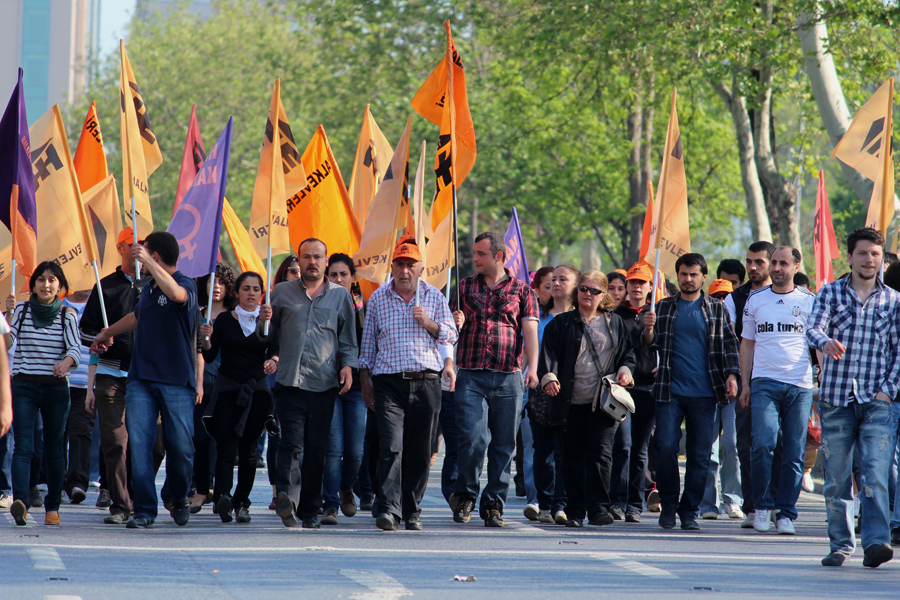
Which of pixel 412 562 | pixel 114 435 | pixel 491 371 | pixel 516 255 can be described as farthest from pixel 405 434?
pixel 516 255

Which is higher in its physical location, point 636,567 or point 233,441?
point 233,441

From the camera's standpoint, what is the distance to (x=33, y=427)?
913 centimetres

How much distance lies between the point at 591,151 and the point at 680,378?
873 inches

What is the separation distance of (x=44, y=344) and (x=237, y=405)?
149 centimetres

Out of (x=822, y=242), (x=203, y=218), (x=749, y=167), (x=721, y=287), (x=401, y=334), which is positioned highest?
(x=749, y=167)

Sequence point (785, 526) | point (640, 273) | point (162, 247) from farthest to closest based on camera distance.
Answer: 1. point (640, 273)
2. point (785, 526)
3. point (162, 247)

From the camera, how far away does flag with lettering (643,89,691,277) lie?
1123cm

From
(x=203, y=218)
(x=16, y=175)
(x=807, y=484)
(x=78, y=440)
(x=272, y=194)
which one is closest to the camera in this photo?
(x=16, y=175)

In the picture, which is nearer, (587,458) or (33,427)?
(33,427)

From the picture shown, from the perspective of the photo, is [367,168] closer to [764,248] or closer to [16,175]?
[16,175]

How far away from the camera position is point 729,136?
105 feet

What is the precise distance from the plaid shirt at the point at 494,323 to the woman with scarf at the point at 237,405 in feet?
4.86

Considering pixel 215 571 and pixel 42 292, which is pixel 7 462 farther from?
pixel 215 571

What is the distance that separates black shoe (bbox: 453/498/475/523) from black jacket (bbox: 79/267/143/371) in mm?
2706
